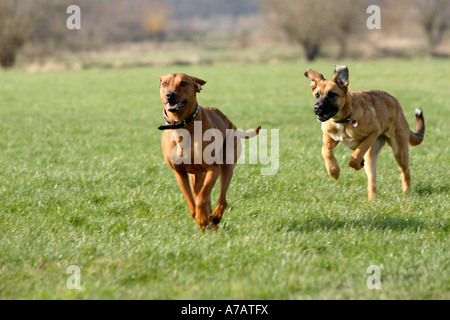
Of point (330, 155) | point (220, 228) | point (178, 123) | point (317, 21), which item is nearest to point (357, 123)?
point (330, 155)

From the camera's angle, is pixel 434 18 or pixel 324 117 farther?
pixel 434 18

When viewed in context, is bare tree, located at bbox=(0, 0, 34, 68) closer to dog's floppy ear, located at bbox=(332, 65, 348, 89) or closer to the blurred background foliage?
the blurred background foliage

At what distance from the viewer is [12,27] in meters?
45.3

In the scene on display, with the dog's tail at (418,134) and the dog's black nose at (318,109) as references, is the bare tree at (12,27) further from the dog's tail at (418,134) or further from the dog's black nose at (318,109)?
the dog's black nose at (318,109)

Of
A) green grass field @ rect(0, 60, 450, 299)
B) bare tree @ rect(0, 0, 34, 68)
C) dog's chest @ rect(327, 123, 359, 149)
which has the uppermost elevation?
bare tree @ rect(0, 0, 34, 68)

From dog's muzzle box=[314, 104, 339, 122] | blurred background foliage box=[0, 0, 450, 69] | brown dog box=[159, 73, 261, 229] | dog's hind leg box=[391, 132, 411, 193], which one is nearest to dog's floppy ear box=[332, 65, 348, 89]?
dog's muzzle box=[314, 104, 339, 122]

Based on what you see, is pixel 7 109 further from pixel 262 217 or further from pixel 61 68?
pixel 61 68

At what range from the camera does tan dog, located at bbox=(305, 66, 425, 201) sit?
5.86 m

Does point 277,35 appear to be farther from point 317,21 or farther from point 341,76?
point 341,76

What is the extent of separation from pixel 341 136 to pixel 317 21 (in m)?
50.3

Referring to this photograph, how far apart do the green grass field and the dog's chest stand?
0.69m

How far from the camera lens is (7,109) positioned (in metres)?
16.5
